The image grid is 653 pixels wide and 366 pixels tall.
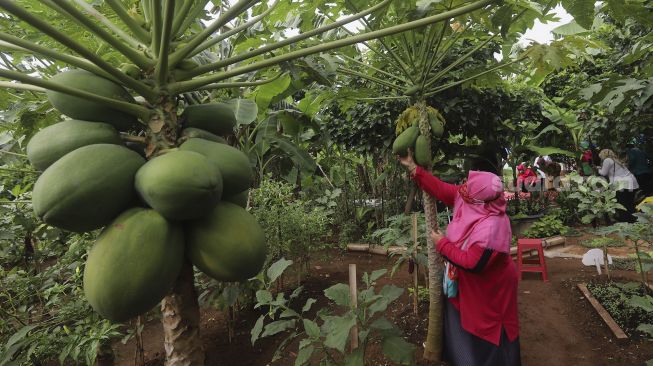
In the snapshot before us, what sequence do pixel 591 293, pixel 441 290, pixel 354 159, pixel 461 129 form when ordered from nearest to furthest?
pixel 441 290 → pixel 591 293 → pixel 461 129 → pixel 354 159

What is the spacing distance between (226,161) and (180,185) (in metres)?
0.19

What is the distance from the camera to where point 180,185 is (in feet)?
2.55

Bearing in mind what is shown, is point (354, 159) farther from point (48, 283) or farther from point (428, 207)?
point (48, 283)

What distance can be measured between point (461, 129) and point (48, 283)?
5.59 m

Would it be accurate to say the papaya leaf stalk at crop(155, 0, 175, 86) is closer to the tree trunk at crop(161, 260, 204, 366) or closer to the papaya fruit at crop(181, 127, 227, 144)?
the papaya fruit at crop(181, 127, 227, 144)

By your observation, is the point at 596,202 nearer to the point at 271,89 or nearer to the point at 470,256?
the point at 470,256

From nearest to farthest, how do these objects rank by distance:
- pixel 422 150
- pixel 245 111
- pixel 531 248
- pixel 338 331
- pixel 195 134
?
pixel 195 134, pixel 338 331, pixel 245 111, pixel 422 150, pixel 531 248

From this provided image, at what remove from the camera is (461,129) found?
6.01 m

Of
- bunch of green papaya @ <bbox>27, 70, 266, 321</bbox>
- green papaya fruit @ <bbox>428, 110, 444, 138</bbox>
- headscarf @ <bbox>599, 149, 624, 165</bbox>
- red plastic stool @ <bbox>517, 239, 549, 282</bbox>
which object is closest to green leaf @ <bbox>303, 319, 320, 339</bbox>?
bunch of green papaya @ <bbox>27, 70, 266, 321</bbox>

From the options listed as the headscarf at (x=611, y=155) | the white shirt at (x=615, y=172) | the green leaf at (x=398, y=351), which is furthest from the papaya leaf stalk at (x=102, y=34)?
the headscarf at (x=611, y=155)

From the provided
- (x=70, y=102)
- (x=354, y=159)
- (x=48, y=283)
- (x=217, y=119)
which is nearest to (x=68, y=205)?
(x=70, y=102)

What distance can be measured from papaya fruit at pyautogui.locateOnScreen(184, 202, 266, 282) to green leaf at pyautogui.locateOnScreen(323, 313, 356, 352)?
94cm

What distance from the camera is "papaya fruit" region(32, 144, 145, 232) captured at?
80 cm

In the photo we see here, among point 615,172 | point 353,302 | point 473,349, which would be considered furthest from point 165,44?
point 615,172
